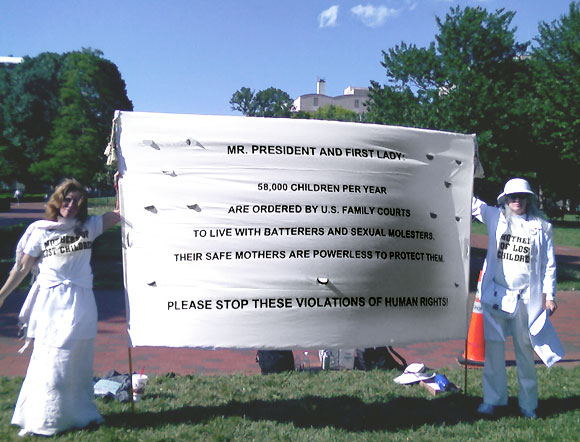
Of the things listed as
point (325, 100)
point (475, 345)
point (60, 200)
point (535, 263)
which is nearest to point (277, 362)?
point (475, 345)

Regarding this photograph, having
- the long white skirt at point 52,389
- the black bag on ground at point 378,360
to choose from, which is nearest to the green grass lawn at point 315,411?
the long white skirt at point 52,389

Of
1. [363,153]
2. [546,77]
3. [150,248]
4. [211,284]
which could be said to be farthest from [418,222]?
[546,77]

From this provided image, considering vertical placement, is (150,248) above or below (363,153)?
below

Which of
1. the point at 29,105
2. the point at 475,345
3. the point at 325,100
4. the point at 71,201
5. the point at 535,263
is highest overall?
the point at 325,100

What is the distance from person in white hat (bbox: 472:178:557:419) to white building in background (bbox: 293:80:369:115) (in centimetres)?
13276

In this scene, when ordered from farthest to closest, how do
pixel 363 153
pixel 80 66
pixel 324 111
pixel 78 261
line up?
1. pixel 324 111
2. pixel 80 66
3. pixel 363 153
4. pixel 78 261

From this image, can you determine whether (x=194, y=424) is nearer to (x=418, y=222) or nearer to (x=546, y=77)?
(x=418, y=222)

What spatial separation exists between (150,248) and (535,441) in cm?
328

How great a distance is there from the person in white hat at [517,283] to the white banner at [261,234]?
2.30 feet

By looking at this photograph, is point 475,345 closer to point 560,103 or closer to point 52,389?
point 52,389

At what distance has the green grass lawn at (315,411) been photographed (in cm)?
439

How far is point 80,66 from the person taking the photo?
79.5ft

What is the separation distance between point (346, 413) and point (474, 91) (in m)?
11.3

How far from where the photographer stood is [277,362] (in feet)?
20.8
